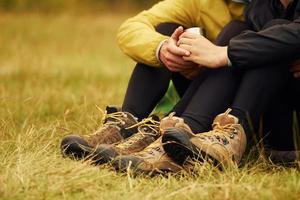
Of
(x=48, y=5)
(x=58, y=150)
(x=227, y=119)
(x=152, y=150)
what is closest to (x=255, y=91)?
(x=227, y=119)

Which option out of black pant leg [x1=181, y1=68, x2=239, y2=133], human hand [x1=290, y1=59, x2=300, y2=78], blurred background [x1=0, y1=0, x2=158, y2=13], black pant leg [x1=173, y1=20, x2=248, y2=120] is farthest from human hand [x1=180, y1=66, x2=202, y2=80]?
blurred background [x1=0, y1=0, x2=158, y2=13]

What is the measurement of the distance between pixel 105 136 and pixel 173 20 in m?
0.78

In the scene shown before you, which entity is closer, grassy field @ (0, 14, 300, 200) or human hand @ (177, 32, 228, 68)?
grassy field @ (0, 14, 300, 200)

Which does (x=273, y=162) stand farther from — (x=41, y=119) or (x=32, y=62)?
(x=32, y=62)

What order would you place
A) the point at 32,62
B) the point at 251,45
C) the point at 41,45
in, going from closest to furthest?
1. the point at 251,45
2. the point at 32,62
3. the point at 41,45

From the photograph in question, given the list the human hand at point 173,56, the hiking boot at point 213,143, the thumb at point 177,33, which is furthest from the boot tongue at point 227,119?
the thumb at point 177,33

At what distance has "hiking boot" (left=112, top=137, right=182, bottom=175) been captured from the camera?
2674mm

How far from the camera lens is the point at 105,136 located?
300cm

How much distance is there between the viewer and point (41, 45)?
940 cm

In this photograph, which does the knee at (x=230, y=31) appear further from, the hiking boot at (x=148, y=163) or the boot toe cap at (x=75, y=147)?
the boot toe cap at (x=75, y=147)

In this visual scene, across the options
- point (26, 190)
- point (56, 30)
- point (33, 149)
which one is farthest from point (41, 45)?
point (26, 190)

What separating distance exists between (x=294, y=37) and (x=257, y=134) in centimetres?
56

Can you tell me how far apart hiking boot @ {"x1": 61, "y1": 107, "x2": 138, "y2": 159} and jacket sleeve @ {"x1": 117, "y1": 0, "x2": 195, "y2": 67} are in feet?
0.91

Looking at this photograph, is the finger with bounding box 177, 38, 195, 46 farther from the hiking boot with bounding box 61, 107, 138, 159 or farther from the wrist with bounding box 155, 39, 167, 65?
the hiking boot with bounding box 61, 107, 138, 159
